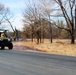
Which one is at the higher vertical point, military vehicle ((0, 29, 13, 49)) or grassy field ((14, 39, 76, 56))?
military vehicle ((0, 29, 13, 49))

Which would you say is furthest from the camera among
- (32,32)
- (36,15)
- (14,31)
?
(14,31)

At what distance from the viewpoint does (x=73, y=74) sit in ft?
41.4

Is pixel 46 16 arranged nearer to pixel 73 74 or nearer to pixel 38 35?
pixel 38 35

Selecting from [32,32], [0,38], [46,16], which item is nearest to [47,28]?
[46,16]

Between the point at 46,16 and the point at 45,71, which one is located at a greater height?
the point at 46,16

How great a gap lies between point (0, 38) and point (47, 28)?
786 inches

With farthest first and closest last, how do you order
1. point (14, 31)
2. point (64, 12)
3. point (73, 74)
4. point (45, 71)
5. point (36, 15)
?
point (14, 31) → point (36, 15) → point (64, 12) → point (45, 71) → point (73, 74)

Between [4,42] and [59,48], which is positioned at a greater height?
[4,42]

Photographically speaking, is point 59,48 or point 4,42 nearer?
point 4,42

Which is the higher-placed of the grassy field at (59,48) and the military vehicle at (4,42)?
the military vehicle at (4,42)

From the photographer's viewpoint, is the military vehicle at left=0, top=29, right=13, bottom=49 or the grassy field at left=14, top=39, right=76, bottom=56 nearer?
the grassy field at left=14, top=39, right=76, bottom=56

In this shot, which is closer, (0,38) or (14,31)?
(0,38)

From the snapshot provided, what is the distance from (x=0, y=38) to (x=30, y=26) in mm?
30214

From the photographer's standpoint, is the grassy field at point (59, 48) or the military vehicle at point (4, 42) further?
the military vehicle at point (4, 42)
